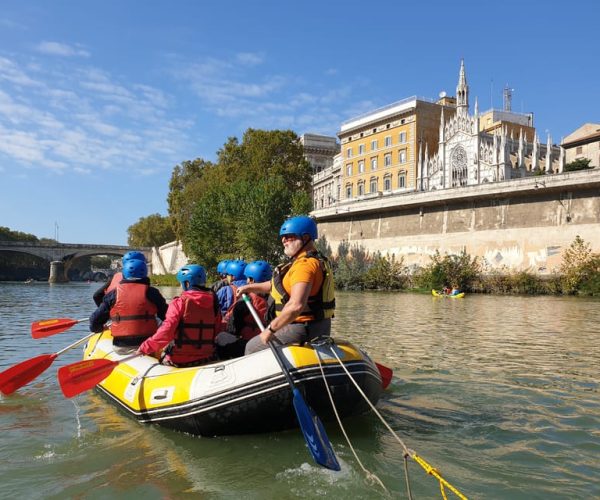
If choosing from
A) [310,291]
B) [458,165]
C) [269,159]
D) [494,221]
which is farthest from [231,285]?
[458,165]

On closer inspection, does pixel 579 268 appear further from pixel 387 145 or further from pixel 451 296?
pixel 387 145

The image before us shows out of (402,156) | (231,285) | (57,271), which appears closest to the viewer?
(231,285)

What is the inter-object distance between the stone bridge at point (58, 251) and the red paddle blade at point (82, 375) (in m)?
68.8

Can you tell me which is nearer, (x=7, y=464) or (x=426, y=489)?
(x=426, y=489)

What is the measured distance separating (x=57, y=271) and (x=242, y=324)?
73297mm

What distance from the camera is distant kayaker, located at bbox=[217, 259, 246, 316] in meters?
7.50

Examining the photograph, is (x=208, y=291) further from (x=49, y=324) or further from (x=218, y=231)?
(x=218, y=231)

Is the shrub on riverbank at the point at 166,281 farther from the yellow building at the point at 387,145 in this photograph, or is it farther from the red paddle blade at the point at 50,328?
the red paddle blade at the point at 50,328

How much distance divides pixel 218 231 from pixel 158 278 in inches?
761

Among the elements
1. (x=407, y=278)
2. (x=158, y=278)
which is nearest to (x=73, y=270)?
(x=158, y=278)

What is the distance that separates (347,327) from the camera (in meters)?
13.9

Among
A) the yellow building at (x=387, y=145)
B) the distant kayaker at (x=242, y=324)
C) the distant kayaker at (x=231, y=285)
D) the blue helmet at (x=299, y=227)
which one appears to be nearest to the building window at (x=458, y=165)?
the yellow building at (x=387, y=145)

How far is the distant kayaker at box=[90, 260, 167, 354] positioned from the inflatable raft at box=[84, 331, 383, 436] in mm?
1377

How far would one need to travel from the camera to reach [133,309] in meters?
6.52
